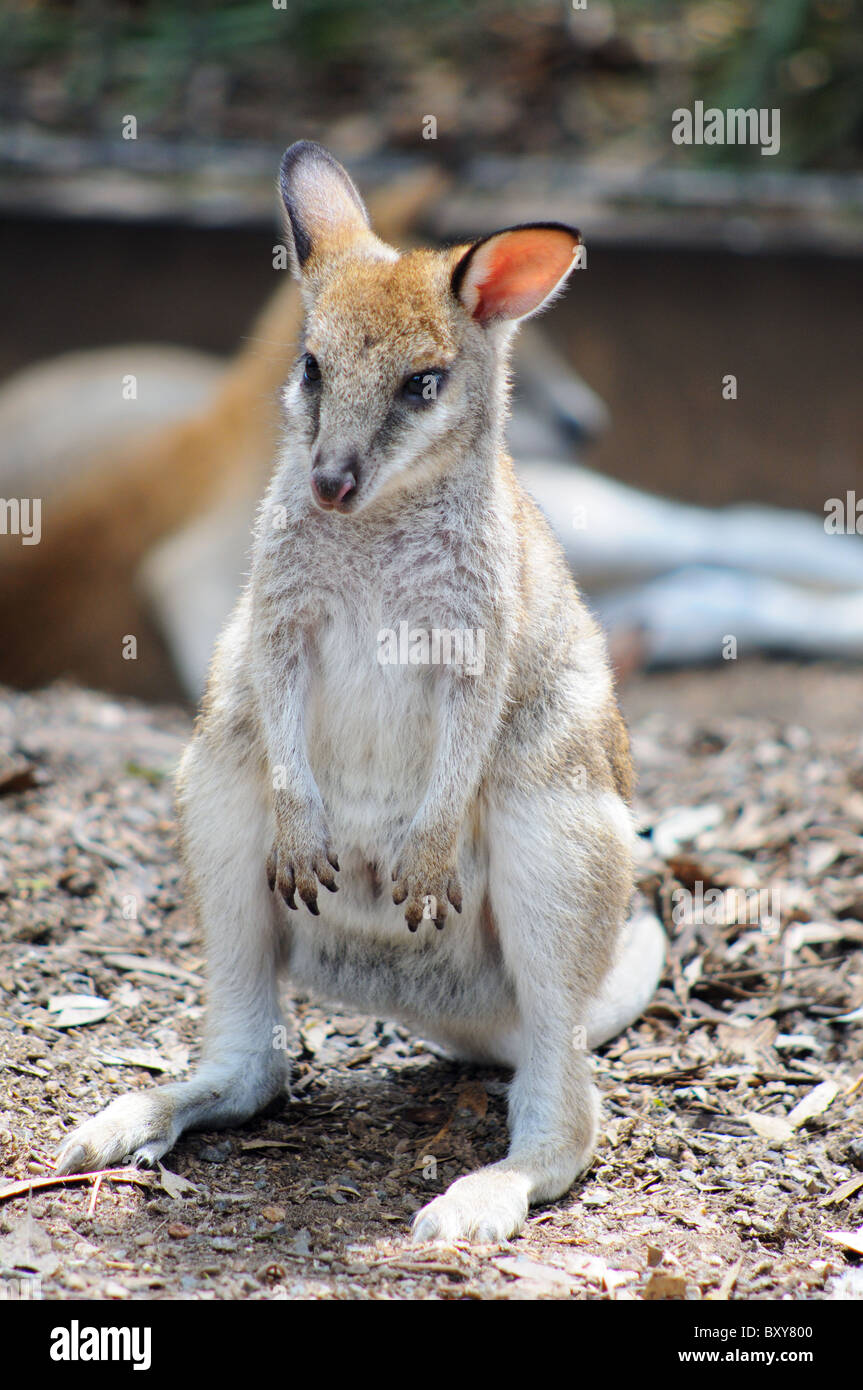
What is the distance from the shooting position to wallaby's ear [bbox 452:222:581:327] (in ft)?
10.3

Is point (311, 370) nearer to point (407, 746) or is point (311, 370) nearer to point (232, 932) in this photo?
point (407, 746)

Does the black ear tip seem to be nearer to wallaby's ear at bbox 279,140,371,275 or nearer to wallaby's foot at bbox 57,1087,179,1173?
wallaby's ear at bbox 279,140,371,275

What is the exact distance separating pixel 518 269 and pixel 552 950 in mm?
1492

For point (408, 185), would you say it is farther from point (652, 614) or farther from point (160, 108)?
point (652, 614)

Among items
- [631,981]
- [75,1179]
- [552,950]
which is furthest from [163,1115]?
[631,981]

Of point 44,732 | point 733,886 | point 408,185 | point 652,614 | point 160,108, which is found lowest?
point 733,886

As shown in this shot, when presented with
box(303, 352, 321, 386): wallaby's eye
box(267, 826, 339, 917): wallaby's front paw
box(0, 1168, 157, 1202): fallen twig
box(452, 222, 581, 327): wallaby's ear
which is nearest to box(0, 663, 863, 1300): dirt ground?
box(0, 1168, 157, 1202): fallen twig

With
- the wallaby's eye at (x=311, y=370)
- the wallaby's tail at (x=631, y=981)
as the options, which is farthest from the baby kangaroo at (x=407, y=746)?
the wallaby's tail at (x=631, y=981)

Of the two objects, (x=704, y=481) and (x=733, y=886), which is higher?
(x=704, y=481)

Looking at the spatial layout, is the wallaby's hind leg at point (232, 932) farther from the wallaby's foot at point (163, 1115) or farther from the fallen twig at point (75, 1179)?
the fallen twig at point (75, 1179)

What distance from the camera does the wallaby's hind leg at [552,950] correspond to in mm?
3301

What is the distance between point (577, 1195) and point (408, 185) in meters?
5.18

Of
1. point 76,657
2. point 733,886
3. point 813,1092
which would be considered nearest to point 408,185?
point 76,657

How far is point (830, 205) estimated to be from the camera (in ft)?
26.2
